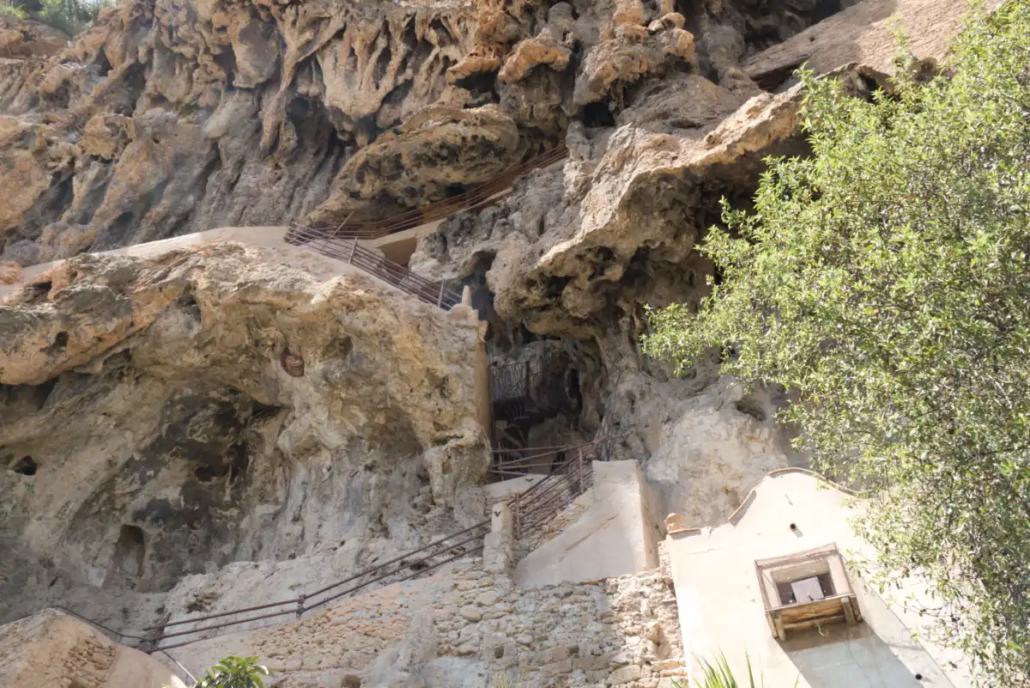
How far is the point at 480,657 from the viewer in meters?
9.84

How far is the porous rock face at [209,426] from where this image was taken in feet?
45.5

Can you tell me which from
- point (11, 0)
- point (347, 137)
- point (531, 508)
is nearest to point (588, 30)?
A: point (347, 137)

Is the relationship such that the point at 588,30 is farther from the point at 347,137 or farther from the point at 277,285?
the point at 277,285

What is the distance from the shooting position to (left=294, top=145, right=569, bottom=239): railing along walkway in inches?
790

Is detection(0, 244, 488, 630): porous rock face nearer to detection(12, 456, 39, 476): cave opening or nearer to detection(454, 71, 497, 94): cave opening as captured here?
detection(12, 456, 39, 476): cave opening

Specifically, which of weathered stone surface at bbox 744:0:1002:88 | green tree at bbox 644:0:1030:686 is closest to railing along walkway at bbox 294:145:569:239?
weathered stone surface at bbox 744:0:1002:88

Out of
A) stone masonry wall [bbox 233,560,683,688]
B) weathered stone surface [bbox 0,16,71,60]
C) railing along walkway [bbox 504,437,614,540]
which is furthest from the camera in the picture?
weathered stone surface [bbox 0,16,71,60]

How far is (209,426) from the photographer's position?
16.1m

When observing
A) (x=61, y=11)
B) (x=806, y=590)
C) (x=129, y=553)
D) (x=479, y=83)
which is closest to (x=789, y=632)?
(x=806, y=590)

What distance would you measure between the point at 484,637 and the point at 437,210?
1248 cm

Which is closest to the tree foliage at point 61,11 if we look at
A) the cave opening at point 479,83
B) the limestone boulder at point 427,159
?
the limestone boulder at point 427,159

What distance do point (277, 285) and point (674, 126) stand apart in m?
7.19

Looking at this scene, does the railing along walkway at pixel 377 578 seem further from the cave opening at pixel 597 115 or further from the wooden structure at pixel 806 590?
the cave opening at pixel 597 115

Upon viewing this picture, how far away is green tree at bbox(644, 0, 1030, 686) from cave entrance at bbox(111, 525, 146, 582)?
38.1 feet
